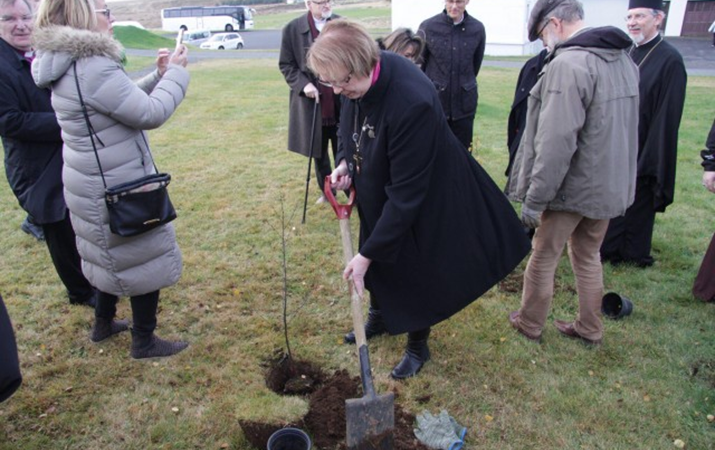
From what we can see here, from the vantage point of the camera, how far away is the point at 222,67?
772 inches

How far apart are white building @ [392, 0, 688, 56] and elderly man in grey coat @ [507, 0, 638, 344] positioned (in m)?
25.6

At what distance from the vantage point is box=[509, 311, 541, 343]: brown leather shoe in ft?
11.7

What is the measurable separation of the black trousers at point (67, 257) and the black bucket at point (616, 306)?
3.69 metres

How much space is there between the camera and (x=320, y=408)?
115 inches

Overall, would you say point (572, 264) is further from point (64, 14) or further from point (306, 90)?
point (64, 14)

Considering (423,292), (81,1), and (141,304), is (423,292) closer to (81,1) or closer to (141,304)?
(141,304)

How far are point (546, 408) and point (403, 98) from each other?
1872 mm

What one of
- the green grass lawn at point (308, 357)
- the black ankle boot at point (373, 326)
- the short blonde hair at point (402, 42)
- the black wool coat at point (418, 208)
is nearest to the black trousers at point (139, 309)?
the green grass lawn at point (308, 357)

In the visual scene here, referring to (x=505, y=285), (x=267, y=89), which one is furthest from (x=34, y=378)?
(x=267, y=89)

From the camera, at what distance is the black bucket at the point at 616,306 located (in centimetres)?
378

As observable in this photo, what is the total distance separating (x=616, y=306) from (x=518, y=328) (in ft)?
2.52

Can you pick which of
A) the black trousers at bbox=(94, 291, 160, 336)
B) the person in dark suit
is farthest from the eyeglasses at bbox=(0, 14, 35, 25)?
the person in dark suit

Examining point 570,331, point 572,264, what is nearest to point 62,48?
point 572,264

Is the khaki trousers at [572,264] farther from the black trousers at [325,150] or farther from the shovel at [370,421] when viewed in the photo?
the black trousers at [325,150]
